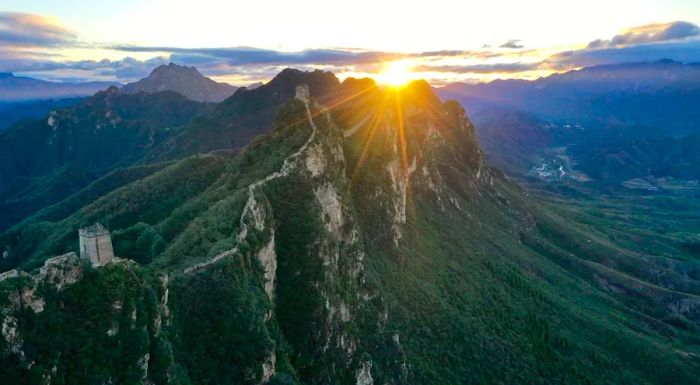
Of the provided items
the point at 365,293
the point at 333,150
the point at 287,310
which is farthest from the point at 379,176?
the point at 287,310

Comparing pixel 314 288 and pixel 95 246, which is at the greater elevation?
pixel 95 246

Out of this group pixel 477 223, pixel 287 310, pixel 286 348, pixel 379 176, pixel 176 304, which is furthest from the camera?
pixel 477 223

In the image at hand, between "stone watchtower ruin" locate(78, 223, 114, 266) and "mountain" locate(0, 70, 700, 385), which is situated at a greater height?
"stone watchtower ruin" locate(78, 223, 114, 266)

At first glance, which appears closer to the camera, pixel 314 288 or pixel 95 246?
pixel 95 246

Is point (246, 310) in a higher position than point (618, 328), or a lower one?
higher

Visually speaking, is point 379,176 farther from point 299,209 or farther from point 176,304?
point 176,304
